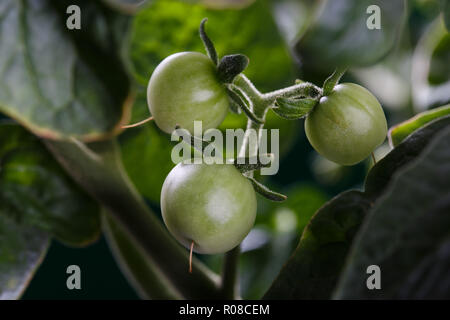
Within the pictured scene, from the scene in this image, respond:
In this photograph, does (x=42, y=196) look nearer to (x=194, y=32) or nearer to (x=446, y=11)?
(x=194, y=32)

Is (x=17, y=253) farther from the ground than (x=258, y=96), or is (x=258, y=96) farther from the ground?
(x=258, y=96)

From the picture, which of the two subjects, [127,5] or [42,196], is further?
[42,196]

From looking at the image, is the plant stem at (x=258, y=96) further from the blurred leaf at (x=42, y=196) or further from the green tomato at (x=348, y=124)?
the blurred leaf at (x=42, y=196)

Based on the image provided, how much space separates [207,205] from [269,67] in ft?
0.57

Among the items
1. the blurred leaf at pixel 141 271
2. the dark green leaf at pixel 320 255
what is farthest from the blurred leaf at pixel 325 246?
the blurred leaf at pixel 141 271

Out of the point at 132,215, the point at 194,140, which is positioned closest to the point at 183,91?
the point at 194,140

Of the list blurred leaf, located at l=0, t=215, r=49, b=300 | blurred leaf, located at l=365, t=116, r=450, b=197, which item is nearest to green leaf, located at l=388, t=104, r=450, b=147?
blurred leaf, located at l=365, t=116, r=450, b=197

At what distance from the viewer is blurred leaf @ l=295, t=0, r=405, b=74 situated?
1.00 feet

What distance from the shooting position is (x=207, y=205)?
0.77ft

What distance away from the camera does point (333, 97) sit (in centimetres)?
24

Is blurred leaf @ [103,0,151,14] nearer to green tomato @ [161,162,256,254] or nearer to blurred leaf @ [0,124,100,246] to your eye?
green tomato @ [161,162,256,254]

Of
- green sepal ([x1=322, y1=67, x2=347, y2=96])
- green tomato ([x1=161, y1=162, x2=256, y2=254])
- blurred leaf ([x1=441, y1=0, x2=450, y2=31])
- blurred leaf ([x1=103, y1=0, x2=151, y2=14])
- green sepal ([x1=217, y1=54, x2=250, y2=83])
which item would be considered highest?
blurred leaf ([x1=103, y1=0, x2=151, y2=14])

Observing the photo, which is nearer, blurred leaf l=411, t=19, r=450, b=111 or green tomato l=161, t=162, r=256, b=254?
green tomato l=161, t=162, r=256, b=254
